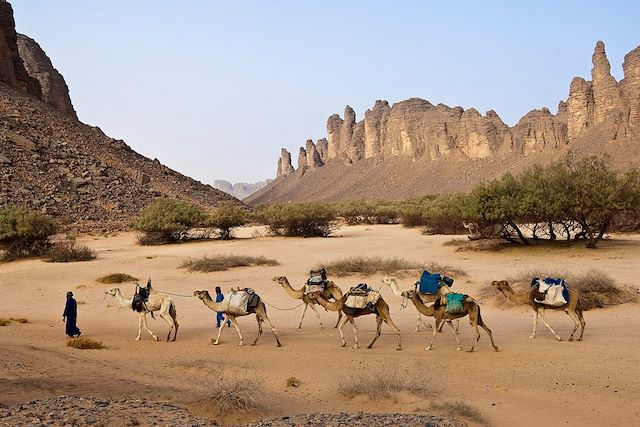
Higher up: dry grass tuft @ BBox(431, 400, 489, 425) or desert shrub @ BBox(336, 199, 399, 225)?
desert shrub @ BBox(336, 199, 399, 225)

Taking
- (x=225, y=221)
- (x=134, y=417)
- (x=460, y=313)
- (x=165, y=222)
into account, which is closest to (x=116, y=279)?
(x=460, y=313)

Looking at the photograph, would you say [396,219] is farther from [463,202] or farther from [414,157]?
[414,157]

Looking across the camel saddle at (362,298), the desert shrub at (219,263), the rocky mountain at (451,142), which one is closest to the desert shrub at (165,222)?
the desert shrub at (219,263)

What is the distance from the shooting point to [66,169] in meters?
54.3

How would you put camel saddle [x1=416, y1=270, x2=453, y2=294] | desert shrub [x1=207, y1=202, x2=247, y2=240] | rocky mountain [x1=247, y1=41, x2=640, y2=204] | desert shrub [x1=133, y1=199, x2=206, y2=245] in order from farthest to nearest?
rocky mountain [x1=247, y1=41, x2=640, y2=204]
desert shrub [x1=207, y1=202, x2=247, y2=240]
desert shrub [x1=133, y1=199, x2=206, y2=245]
camel saddle [x1=416, y1=270, x2=453, y2=294]

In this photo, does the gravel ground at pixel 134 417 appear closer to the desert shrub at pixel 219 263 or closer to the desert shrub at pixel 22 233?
the desert shrub at pixel 219 263

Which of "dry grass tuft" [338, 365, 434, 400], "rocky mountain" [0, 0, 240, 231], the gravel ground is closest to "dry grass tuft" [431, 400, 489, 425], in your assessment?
the gravel ground

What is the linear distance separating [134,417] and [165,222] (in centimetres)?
3231

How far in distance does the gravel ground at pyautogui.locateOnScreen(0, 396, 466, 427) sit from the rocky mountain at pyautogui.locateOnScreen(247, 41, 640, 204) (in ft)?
281

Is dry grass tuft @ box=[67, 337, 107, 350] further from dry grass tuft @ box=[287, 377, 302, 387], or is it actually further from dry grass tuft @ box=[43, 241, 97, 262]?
dry grass tuft @ box=[43, 241, 97, 262]

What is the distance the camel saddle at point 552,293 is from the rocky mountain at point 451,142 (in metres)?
79.3

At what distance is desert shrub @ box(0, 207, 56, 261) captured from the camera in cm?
2850

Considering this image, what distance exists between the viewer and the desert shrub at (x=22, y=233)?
28500 millimetres

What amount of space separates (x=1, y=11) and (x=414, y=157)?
88744 mm
